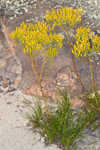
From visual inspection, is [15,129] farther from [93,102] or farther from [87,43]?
[87,43]

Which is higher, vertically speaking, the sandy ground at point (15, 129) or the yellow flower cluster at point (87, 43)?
the yellow flower cluster at point (87, 43)

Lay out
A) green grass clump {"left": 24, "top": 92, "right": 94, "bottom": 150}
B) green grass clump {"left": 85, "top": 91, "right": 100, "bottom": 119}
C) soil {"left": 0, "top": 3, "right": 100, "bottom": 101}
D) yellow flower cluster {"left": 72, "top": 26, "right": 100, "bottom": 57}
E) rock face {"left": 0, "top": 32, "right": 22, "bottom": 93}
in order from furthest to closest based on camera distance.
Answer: rock face {"left": 0, "top": 32, "right": 22, "bottom": 93} < soil {"left": 0, "top": 3, "right": 100, "bottom": 101} < green grass clump {"left": 85, "top": 91, "right": 100, "bottom": 119} < green grass clump {"left": 24, "top": 92, "right": 94, "bottom": 150} < yellow flower cluster {"left": 72, "top": 26, "right": 100, "bottom": 57}

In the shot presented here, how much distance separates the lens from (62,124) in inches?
212

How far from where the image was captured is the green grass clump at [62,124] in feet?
17.3

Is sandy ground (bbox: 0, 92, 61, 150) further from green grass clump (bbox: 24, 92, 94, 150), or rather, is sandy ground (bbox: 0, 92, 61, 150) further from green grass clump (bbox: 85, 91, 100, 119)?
Result: green grass clump (bbox: 85, 91, 100, 119)

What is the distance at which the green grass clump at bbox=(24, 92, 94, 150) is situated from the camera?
528cm

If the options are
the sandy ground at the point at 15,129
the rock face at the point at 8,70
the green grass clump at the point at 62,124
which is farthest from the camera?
the rock face at the point at 8,70

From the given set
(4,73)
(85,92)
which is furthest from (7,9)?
(85,92)

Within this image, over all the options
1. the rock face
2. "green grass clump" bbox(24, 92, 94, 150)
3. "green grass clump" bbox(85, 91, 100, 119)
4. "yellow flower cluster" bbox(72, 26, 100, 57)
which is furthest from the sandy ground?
"yellow flower cluster" bbox(72, 26, 100, 57)

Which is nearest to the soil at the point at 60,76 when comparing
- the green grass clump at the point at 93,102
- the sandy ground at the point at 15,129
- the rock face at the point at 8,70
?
the rock face at the point at 8,70

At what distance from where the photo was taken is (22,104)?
6.45m

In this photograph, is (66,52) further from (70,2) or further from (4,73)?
(70,2)

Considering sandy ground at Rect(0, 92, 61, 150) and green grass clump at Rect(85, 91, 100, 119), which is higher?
green grass clump at Rect(85, 91, 100, 119)

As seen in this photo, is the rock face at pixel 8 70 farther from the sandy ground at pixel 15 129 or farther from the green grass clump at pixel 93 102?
the green grass clump at pixel 93 102
